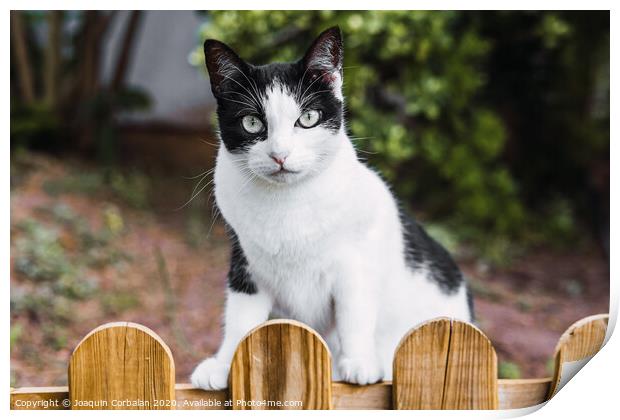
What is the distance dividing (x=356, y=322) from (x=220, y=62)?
471 millimetres

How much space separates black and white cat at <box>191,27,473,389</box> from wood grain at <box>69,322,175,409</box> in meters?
0.07

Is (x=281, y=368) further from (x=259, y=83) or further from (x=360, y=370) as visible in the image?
(x=259, y=83)

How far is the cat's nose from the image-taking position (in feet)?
3.25

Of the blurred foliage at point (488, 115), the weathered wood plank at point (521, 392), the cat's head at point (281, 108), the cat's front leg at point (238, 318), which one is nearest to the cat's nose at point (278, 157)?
the cat's head at point (281, 108)

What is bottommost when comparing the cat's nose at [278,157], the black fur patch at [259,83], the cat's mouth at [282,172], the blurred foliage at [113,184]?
the blurred foliage at [113,184]

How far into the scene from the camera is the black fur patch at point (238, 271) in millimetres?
1127

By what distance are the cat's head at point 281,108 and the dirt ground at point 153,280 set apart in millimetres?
839

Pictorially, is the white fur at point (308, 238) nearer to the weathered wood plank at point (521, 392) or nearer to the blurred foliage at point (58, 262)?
the weathered wood plank at point (521, 392)

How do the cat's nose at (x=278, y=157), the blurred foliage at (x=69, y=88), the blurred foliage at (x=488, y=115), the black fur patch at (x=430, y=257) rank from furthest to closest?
the blurred foliage at (x=69, y=88) → the blurred foliage at (x=488, y=115) → the black fur patch at (x=430, y=257) → the cat's nose at (x=278, y=157)

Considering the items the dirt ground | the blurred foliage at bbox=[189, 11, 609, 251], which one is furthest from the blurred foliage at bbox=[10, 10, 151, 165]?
the blurred foliage at bbox=[189, 11, 609, 251]

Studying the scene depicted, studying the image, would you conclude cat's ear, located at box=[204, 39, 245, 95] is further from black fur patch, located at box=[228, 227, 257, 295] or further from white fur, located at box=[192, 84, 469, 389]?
black fur patch, located at box=[228, 227, 257, 295]

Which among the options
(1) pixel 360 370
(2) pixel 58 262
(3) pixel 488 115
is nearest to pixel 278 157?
(1) pixel 360 370

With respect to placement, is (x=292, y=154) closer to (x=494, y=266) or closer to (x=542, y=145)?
(x=494, y=266)

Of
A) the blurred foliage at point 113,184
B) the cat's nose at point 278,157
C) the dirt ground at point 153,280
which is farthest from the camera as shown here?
the blurred foliage at point 113,184
